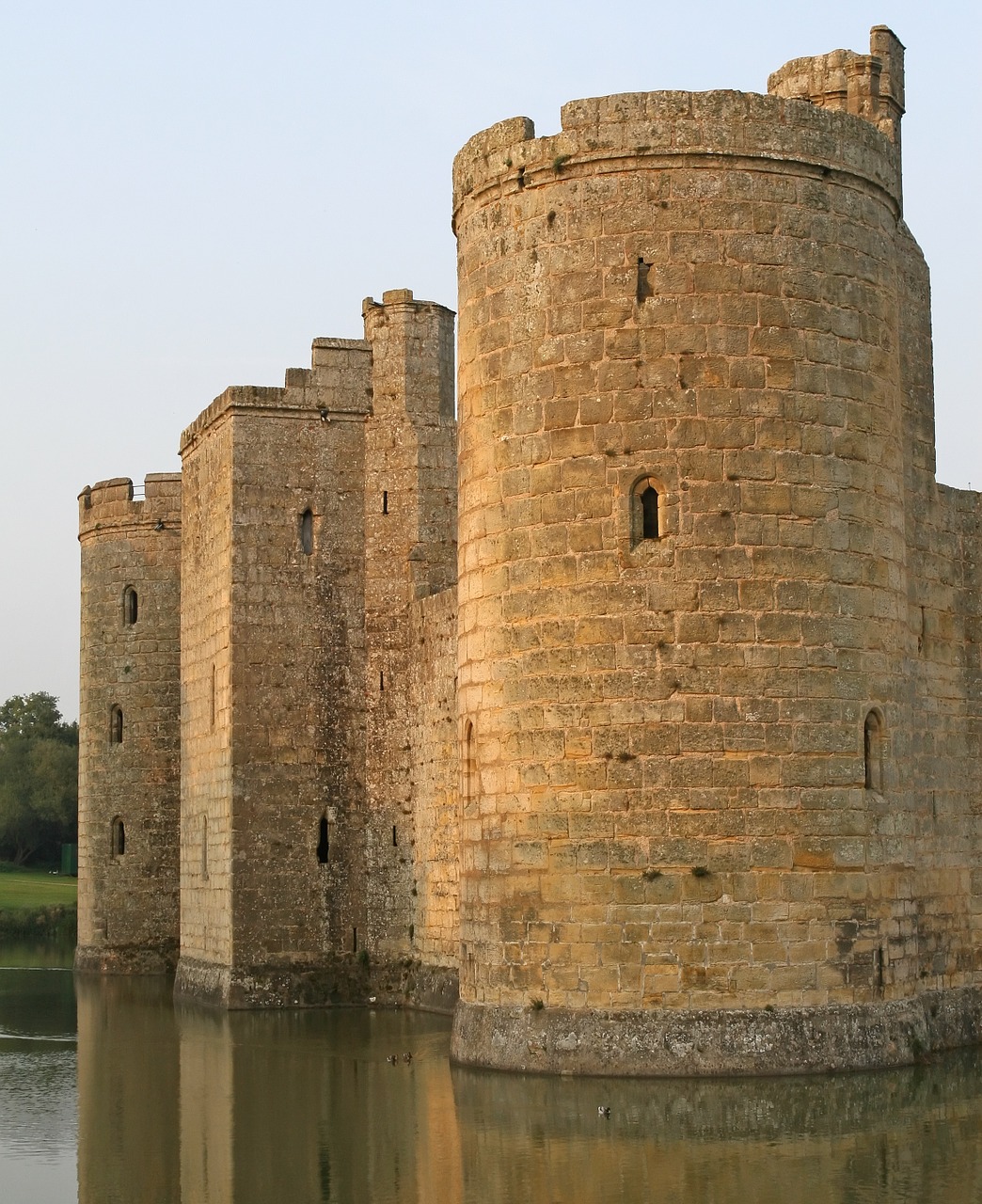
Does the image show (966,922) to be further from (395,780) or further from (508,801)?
(395,780)

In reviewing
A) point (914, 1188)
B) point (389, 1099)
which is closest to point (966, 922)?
point (389, 1099)

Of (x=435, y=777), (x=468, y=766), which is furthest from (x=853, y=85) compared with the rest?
(x=435, y=777)

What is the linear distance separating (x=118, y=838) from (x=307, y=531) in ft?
28.1

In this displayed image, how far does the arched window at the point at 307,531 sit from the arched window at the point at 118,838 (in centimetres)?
833

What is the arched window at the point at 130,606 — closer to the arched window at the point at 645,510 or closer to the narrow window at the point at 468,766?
the narrow window at the point at 468,766

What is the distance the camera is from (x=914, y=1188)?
11.1 meters

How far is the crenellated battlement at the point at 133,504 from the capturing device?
30891 millimetres

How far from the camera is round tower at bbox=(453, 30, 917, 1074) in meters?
15.0

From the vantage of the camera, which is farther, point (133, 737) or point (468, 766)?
point (133, 737)

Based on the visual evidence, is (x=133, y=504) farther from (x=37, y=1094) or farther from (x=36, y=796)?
(x=36, y=796)

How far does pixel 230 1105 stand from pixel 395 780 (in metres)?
8.38

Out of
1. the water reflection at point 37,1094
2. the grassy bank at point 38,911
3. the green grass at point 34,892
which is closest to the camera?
the water reflection at point 37,1094

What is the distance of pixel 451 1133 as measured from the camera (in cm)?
1330

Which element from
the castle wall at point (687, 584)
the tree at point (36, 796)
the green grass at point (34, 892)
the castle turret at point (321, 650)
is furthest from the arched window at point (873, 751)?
the tree at point (36, 796)
